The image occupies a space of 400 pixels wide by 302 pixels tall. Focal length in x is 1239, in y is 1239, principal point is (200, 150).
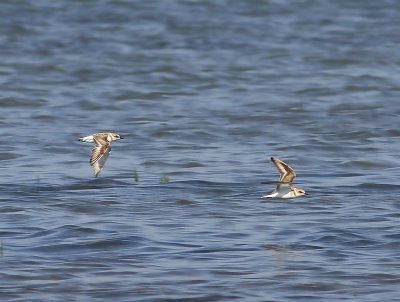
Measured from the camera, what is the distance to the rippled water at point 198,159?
934 cm

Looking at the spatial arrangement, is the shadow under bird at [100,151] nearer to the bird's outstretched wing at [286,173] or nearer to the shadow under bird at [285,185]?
the shadow under bird at [285,185]

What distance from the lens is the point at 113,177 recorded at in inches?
508

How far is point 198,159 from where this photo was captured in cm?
1397

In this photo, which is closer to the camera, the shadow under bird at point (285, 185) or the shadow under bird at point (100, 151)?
the shadow under bird at point (285, 185)

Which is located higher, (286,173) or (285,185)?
(286,173)

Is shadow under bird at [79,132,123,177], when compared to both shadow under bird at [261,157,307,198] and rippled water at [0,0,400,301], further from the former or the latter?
shadow under bird at [261,157,307,198]

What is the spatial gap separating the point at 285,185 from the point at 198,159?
8.96ft

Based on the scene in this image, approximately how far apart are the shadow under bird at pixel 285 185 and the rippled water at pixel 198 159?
0.59 feet

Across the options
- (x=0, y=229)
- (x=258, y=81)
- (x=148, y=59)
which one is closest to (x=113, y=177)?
(x=0, y=229)

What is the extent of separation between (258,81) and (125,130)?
15.7ft

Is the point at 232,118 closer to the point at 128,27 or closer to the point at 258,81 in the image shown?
the point at 258,81

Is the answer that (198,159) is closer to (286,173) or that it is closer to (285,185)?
(285,185)

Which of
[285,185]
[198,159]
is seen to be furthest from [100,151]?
[198,159]

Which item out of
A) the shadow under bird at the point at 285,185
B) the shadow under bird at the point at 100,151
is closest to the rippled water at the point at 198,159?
the shadow under bird at the point at 285,185
